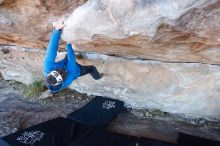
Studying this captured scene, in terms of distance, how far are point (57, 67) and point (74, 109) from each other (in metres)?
1.27

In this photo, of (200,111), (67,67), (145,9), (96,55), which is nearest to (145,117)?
(200,111)

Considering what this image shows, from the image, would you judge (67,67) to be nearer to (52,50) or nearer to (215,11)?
(52,50)

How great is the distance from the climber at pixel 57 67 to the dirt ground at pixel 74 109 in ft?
3.23

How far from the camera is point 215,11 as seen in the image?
254 cm

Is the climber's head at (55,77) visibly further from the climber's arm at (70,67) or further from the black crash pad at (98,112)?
the black crash pad at (98,112)

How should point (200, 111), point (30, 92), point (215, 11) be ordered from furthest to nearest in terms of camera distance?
point (30, 92) → point (200, 111) → point (215, 11)

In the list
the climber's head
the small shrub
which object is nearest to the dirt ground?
the small shrub

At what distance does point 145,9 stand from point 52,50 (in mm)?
1097

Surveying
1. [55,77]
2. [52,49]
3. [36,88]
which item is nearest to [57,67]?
[55,77]

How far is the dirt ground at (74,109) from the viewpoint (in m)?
3.92

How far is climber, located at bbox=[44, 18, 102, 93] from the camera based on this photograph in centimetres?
316

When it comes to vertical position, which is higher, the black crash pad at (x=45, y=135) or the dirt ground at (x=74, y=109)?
the dirt ground at (x=74, y=109)

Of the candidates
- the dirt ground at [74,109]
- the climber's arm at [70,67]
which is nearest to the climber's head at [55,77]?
the climber's arm at [70,67]

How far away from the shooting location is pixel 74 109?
4492 millimetres
